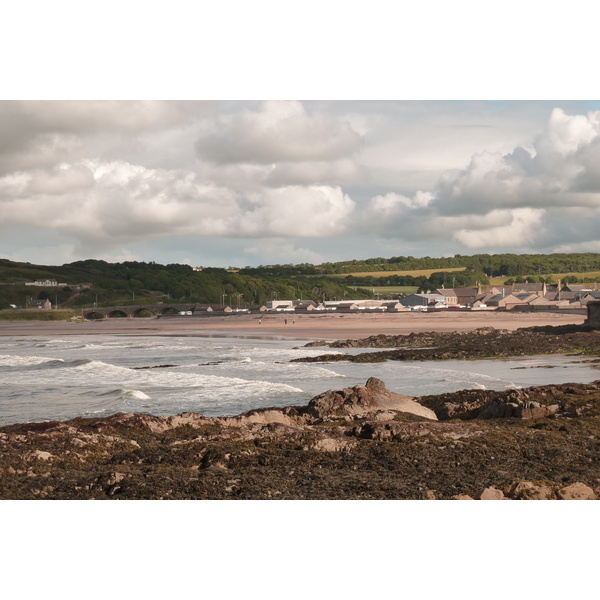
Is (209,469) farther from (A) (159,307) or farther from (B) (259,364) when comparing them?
(A) (159,307)

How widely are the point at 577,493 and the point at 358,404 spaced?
561 centimetres

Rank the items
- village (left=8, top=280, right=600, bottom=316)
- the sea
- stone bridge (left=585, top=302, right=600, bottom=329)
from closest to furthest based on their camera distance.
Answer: the sea < stone bridge (left=585, top=302, right=600, bottom=329) < village (left=8, top=280, right=600, bottom=316)

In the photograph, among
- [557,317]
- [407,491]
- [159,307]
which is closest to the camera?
[407,491]

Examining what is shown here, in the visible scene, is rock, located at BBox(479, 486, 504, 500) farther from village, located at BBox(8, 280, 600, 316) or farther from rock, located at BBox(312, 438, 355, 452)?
village, located at BBox(8, 280, 600, 316)

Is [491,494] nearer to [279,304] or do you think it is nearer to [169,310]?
[279,304]

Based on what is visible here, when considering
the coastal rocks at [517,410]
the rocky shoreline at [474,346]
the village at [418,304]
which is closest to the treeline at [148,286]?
the village at [418,304]

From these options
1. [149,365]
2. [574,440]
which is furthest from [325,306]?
[574,440]

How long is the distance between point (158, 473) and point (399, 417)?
4847 millimetres

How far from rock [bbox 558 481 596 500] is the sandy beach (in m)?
38.4

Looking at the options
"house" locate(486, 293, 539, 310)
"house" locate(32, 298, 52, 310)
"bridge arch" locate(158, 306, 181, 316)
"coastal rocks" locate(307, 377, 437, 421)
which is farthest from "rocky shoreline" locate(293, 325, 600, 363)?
"house" locate(32, 298, 52, 310)

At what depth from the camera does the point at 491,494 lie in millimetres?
7051

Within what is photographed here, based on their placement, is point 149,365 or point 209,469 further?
point 149,365

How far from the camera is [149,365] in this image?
2658 centimetres

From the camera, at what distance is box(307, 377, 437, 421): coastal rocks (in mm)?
12242
